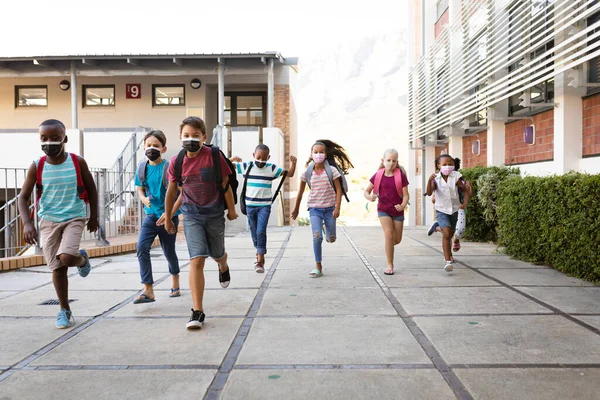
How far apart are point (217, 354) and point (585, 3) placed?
6.58 m

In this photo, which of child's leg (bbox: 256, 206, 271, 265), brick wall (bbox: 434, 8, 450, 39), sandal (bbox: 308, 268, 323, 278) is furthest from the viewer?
brick wall (bbox: 434, 8, 450, 39)

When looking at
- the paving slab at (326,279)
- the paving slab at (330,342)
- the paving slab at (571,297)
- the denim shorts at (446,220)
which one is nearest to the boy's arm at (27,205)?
the paving slab at (330,342)

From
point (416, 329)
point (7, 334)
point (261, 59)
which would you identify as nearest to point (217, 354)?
point (416, 329)

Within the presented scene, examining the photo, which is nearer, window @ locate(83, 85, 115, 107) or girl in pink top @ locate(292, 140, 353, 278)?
girl in pink top @ locate(292, 140, 353, 278)

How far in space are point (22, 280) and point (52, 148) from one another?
3.37 metres

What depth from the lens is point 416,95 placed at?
792 inches

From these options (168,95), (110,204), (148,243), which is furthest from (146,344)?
(168,95)

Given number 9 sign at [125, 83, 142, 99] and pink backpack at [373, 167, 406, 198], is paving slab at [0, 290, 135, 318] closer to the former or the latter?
pink backpack at [373, 167, 406, 198]

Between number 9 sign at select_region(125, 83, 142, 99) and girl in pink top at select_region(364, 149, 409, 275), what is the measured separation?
54.9 ft

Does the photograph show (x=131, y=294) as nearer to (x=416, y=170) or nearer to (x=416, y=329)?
(x=416, y=329)

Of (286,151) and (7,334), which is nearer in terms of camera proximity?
(7,334)

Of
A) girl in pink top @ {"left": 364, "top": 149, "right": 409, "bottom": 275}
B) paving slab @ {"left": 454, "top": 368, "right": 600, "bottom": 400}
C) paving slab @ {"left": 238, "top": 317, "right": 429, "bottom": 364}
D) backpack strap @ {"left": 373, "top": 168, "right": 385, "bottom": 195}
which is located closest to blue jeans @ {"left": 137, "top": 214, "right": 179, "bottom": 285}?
paving slab @ {"left": 238, "top": 317, "right": 429, "bottom": 364}

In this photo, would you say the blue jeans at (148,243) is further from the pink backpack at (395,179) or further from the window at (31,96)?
the window at (31,96)

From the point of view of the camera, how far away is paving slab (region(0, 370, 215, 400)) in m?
3.13
